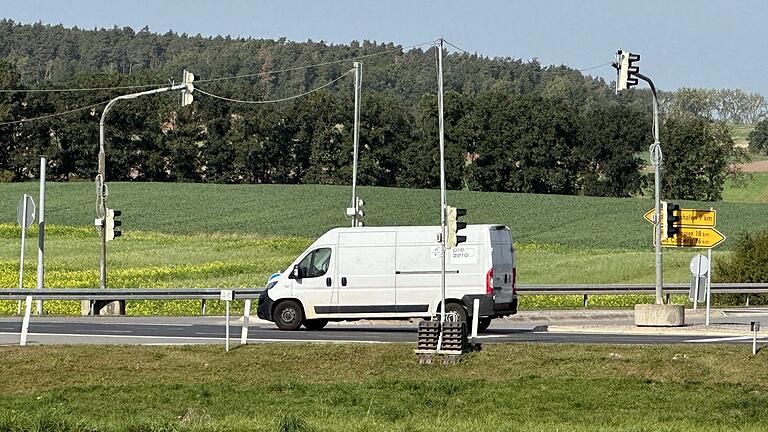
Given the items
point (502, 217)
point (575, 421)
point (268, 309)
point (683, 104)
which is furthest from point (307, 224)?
point (683, 104)

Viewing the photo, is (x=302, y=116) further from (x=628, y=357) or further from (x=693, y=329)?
(x=628, y=357)

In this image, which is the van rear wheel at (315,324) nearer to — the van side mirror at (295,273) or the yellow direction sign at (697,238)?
the van side mirror at (295,273)

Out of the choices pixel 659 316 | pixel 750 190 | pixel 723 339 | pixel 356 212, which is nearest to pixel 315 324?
pixel 659 316

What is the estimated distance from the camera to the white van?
2816cm

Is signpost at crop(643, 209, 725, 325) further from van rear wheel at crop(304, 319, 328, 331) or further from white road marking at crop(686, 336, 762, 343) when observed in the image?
van rear wheel at crop(304, 319, 328, 331)

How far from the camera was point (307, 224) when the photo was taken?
80.3 m

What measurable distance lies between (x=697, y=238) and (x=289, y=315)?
12.0m

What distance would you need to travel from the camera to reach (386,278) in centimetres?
2852

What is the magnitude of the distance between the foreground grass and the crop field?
19.5m

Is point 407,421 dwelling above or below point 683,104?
below

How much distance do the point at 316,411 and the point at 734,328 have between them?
14.7 meters

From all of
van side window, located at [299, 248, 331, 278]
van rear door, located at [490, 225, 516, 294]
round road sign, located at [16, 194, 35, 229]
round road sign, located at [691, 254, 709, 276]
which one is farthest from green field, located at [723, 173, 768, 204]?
van side window, located at [299, 248, 331, 278]

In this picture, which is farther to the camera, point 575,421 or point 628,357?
point 628,357

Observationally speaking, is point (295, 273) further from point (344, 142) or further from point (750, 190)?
point (750, 190)
